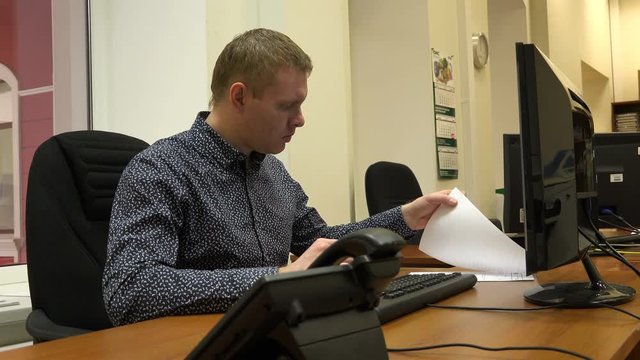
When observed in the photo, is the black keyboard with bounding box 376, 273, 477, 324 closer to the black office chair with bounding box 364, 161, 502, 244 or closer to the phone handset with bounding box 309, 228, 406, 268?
the phone handset with bounding box 309, 228, 406, 268

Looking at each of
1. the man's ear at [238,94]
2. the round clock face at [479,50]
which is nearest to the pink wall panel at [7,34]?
the man's ear at [238,94]

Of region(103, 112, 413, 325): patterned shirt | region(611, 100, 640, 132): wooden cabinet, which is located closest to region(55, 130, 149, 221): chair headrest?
region(103, 112, 413, 325): patterned shirt

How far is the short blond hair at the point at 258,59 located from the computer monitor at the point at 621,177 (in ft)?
4.03

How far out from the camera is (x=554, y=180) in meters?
1.05

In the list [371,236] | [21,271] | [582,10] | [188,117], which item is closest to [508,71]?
[582,10]

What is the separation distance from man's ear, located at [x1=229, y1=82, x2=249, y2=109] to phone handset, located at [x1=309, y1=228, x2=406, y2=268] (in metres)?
0.90

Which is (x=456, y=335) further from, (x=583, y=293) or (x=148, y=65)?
(x=148, y=65)

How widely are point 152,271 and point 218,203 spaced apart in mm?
301

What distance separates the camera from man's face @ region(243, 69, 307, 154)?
4.62 feet

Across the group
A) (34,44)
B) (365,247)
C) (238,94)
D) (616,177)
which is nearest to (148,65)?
(34,44)

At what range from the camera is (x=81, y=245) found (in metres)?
1.40

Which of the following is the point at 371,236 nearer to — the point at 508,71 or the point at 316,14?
the point at 316,14

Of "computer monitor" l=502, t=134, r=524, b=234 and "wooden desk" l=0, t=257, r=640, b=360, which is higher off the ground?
"computer monitor" l=502, t=134, r=524, b=234

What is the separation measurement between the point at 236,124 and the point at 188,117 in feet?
2.94
